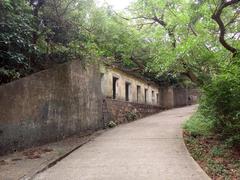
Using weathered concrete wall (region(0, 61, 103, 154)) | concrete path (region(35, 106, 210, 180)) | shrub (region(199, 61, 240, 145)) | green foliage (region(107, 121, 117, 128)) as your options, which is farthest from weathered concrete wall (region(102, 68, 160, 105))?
shrub (region(199, 61, 240, 145))

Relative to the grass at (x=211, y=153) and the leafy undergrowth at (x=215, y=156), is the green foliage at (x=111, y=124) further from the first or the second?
the leafy undergrowth at (x=215, y=156)

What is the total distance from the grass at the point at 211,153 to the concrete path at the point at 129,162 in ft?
1.15

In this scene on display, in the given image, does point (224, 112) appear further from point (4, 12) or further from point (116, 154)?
point (4, 12)

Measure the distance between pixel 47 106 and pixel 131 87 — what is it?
42.0 ft

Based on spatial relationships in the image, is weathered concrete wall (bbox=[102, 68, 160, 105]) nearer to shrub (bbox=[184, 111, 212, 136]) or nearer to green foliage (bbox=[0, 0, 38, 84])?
shrub (bbox=[184, 111, 212, 136])

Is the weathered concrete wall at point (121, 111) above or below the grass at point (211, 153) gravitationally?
above

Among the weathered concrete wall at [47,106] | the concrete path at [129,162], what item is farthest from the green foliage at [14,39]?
the concrete path at [129,162]

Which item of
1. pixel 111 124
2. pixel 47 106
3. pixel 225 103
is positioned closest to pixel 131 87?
pixel 111 124

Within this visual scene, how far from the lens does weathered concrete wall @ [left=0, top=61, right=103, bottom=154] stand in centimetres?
901

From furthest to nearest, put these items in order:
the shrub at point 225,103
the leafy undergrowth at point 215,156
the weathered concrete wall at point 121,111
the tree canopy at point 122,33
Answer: the weathered concrete wall at point 121,111
the tree canopy at point 122,33
the shrub at point 225,103
the leafy undergrowth at point 215,156

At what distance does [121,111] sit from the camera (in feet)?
59.5

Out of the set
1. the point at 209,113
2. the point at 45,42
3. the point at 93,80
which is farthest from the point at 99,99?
the point at 209,113

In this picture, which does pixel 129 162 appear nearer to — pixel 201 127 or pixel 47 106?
pixel 47 106

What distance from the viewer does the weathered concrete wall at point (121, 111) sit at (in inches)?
622
